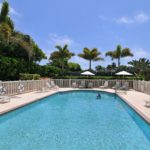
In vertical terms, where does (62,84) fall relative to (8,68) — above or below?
below

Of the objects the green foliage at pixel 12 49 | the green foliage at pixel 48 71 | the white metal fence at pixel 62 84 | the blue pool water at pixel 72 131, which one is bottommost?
the blue pool water at pixel 72 131

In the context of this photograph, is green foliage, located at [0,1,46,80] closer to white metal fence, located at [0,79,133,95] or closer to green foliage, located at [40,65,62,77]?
green foliage, located at [40,65,62,77]

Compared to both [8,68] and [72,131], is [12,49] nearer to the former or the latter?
[8,68]

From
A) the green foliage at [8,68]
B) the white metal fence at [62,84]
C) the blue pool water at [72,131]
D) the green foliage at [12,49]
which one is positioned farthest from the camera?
the green foliage at [12,49]

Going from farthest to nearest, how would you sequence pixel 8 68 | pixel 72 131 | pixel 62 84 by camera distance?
pixel 62 84 < pixel 8 68 < pixel 72 131

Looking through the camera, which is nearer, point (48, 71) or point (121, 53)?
point (48, 71)

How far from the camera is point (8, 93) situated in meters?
15.3

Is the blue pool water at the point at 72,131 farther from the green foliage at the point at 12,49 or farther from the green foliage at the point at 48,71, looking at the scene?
the green foliage at the point at 48,71

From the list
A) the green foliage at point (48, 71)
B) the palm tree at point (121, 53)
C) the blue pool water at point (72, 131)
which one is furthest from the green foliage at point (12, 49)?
the palm tree at point (121, 53)

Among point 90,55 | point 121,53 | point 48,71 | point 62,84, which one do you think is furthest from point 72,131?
point 121,53

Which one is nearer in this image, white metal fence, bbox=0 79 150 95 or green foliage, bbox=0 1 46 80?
white metal fence, bbox=0 79 150 95

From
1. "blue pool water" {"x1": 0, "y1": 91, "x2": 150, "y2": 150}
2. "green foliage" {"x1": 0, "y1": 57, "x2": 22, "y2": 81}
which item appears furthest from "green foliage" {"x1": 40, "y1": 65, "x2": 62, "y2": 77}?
"blue pool water" {"x1": 0, "y1": 91, "x2": 150, "y2": 150}

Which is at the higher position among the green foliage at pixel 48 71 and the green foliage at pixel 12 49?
the green foliage at pixel 12 49

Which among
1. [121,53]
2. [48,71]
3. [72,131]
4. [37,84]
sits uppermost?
[121,53]
